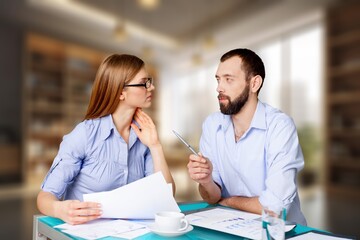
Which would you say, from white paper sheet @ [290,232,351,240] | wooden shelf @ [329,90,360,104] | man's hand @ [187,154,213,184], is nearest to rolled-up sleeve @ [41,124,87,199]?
man's hand @ [187,154,213,184]

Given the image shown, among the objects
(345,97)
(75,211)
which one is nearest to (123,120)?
(75,211)

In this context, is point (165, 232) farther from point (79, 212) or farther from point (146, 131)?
point (146, 131)

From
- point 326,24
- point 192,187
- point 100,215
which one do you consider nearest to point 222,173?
point 100,215

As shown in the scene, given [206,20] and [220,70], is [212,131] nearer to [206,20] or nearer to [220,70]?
[220,70]

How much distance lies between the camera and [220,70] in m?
1.77

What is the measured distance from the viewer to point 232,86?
69.3 inches

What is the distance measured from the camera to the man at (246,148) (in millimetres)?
1492

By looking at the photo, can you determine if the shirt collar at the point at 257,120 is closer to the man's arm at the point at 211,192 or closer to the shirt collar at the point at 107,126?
the man's arm at the point at 211,192

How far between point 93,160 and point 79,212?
0.41 metres

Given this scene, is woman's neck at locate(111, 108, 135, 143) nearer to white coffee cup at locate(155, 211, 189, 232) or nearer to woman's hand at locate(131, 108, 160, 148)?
woman's hand at locate(131, 108, 160, 148)

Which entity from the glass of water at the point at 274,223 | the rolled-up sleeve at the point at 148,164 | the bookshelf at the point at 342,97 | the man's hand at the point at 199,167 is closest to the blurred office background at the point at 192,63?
the bookshelf at the point at 342,97

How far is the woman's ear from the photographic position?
1.78 meters

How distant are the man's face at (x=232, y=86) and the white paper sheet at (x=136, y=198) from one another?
66 cm

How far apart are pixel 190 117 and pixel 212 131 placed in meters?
7.93
